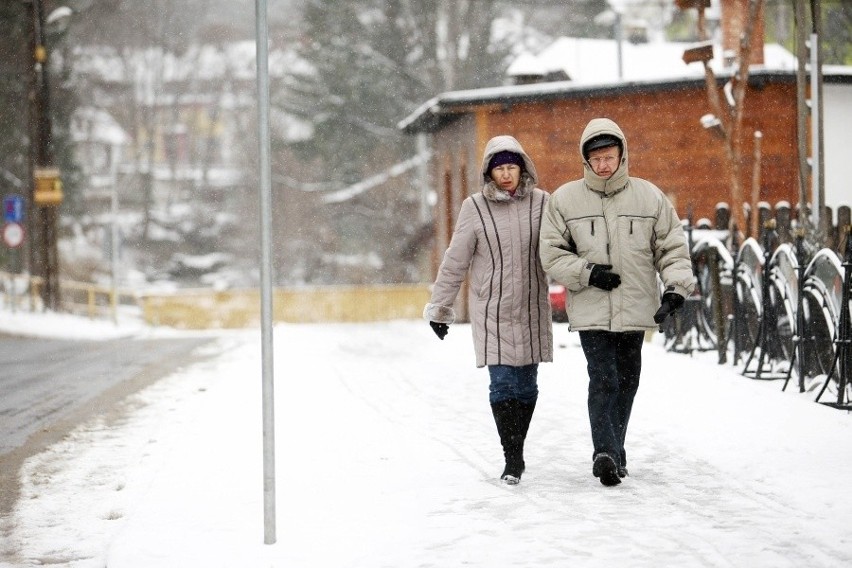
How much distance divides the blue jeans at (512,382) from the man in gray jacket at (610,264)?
13.9 inches

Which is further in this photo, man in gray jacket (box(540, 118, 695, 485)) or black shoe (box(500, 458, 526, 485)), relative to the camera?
black shoe (box(500, 458, 526, 485))

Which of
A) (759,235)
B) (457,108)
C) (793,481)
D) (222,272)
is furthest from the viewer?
(222,272)

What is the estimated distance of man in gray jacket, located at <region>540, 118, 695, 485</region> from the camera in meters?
6.40

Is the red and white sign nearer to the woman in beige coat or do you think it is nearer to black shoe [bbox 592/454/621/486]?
the woman in beige coat

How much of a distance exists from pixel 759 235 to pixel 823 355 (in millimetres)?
8573

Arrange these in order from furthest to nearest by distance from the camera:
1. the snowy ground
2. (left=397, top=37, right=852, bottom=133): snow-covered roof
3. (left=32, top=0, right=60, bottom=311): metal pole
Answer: (left=32, top=0, right=60, bottom=311): metal pole < (left=397, top=37, right=852, bottom=133): snow-covered roof < the snowy ground

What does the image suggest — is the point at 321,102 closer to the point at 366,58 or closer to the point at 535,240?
the point at 366,58

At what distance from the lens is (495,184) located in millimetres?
6676

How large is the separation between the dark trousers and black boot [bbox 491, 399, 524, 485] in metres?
0.40

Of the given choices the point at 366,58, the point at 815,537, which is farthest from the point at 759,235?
the point at 366,58

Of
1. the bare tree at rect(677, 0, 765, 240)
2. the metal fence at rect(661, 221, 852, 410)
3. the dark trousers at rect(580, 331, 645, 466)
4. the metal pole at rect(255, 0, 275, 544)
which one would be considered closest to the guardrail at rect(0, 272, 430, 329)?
the bare tree at rect(677, 0, 765, 240)

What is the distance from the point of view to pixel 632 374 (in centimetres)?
661

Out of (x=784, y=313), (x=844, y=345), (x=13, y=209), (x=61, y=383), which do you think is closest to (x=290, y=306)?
(x=13, y=209)

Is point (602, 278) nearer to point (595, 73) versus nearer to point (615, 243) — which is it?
point (615, 243)
